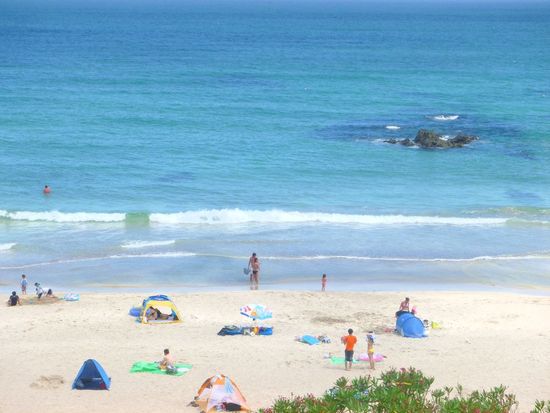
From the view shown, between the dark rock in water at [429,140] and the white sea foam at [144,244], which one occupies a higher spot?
the dark rock in water at [429,140]

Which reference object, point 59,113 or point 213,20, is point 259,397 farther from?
point 213,20

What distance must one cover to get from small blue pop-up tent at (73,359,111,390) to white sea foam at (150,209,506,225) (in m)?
17.1

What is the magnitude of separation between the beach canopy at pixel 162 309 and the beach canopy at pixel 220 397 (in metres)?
6.09

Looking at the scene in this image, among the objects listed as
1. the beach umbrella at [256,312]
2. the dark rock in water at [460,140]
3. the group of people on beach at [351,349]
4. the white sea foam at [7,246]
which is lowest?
the group of people on beach at [351,349]

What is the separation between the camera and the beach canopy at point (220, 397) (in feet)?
64.8

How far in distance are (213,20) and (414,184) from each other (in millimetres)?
120825

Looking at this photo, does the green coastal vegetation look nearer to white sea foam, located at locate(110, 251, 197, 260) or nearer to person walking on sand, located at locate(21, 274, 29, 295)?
person walking on sand, located at locate(21, 274, 29, 295)

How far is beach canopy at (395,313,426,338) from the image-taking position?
82.1 feet

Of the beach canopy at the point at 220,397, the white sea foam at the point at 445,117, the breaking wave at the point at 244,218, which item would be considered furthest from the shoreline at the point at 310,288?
the white sea foam at the point at 445,117

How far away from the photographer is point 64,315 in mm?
26406

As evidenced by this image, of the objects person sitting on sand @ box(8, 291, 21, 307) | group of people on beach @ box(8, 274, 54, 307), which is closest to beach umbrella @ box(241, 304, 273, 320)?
group of people on beach @ box(8, 274, 54, 307)

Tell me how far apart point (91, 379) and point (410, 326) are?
9085 mm

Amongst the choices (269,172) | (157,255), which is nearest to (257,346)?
(157,255)

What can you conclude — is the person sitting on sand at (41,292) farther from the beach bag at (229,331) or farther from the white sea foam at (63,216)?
the white sea foam at (63,216)
